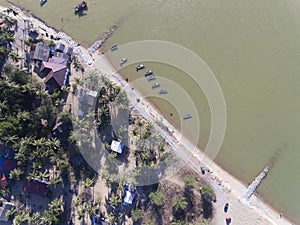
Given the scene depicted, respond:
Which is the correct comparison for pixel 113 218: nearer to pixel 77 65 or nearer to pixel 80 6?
pixel 77 65

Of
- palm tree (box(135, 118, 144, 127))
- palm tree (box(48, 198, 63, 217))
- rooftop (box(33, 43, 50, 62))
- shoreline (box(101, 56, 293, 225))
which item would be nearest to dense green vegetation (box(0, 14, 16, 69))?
rooftop (box(33, 43, 50, 62))

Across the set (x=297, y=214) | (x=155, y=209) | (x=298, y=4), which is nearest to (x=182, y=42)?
(x=298, y=4)

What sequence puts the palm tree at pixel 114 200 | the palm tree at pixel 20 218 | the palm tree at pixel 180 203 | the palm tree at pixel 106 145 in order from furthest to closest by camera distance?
the palm tree at pixel 106 145 → the palm tree at pixel 114 200 → the palm tree at pixel 180 203 → the palm tree at pixel 20 218

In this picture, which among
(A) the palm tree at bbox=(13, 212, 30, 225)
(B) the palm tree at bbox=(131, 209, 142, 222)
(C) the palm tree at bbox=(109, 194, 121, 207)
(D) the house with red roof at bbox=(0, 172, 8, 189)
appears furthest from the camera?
(D) the house with red roof at bbox=(0, 172, 8, 189)

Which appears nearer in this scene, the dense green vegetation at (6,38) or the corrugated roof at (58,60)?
the dense green vegetation at (6,38)

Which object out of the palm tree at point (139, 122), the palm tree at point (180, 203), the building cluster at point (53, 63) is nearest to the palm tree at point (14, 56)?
the building cluster at point (53, 63)

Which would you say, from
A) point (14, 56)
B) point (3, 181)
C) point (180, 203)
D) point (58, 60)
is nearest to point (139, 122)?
point (180, 203)

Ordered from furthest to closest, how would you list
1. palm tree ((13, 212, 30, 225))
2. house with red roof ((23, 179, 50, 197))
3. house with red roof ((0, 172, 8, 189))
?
house with red roof ((0, 172, 8, 189)) < house with red roof ((23, 179, 50, 197)) < palm tree ((13, 212, 30, 225))

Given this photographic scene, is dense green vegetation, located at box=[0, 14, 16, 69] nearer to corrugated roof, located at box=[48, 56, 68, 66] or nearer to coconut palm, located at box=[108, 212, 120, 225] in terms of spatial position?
corrugated roof, located at box=[48, 56, 68, 66]

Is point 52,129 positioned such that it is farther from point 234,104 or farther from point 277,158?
point 277,158

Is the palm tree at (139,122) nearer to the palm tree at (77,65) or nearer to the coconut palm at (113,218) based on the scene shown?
the palm tree at (77,65)
